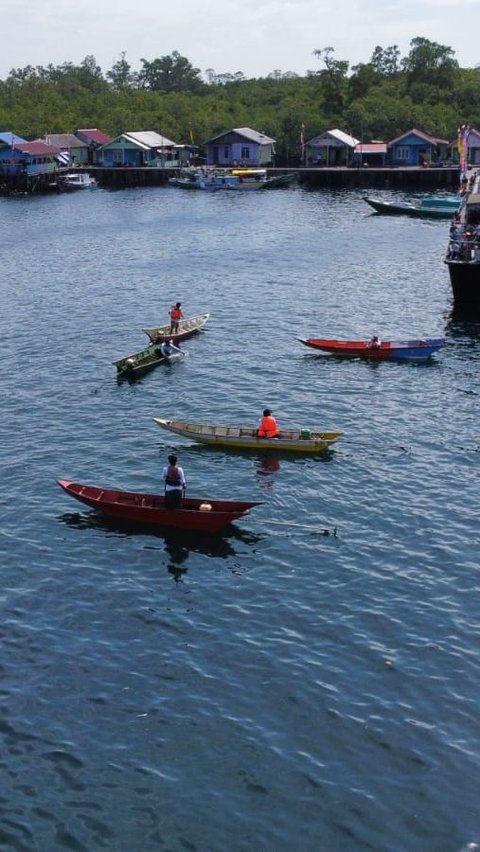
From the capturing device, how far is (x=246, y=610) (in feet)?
108

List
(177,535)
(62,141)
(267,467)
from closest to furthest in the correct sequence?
(177,535) < (267,467) < (62,141)

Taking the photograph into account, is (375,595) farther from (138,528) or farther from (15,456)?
(15,456)

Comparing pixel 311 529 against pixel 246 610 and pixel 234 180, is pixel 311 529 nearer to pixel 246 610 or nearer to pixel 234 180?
pixel 246 610

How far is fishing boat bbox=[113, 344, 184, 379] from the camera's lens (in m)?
58.0

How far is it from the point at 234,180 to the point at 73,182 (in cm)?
3084

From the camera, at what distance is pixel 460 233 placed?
253 feet

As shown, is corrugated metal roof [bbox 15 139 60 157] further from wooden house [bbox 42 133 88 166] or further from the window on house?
the window on house

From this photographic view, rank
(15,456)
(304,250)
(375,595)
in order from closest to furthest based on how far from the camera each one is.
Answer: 1. (375,595)
2. (15,456)
3. (304,250)

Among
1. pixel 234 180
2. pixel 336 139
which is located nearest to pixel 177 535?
pixel 234 180

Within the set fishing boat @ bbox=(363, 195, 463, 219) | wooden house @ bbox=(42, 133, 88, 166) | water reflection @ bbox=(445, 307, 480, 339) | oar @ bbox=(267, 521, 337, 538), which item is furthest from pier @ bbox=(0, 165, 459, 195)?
oar @ bbox=(267, 521, 337, 538)

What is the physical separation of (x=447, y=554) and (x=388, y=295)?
48191 mm

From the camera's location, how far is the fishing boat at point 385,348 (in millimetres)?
60594

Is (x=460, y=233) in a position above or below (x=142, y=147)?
below

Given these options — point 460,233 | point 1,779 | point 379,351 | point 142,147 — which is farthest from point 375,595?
point 142,147
